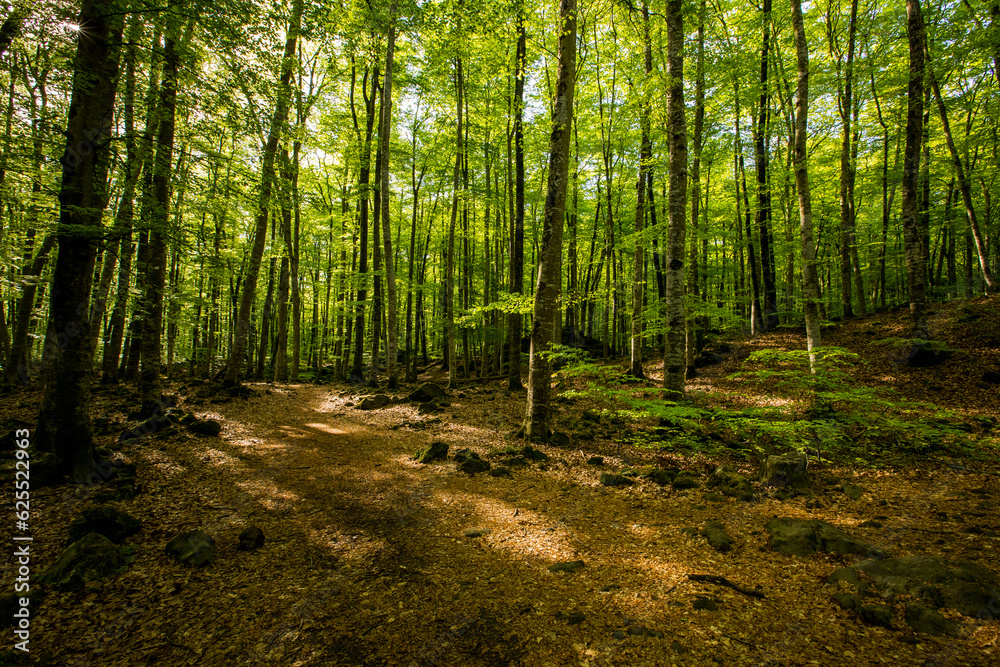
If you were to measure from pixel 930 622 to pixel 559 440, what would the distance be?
17.7 feet

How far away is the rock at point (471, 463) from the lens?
653cm

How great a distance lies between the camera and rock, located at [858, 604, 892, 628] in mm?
2616

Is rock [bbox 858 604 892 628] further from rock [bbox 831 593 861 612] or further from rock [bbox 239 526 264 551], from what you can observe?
rock [bbox 239 526 264 551]

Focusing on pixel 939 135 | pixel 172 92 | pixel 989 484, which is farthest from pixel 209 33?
pixel 939 135

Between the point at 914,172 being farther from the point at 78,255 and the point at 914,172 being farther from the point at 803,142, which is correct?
the point at 78,255

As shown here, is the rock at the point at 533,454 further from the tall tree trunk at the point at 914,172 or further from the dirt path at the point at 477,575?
the tall tree trunk at the point at 914,172

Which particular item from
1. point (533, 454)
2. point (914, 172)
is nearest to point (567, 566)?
point (533, 454)

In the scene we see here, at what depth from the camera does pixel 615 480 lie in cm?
590

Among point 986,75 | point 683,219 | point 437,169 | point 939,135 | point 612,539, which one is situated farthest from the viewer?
point 437,169

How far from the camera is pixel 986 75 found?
12.6m

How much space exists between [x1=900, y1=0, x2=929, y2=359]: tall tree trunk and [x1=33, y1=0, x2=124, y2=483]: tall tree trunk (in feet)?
53.7

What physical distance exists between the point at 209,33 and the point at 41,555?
7318 mm

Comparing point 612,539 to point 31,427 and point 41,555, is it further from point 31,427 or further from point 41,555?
point 31,427

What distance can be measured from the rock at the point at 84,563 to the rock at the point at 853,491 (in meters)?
8.20
